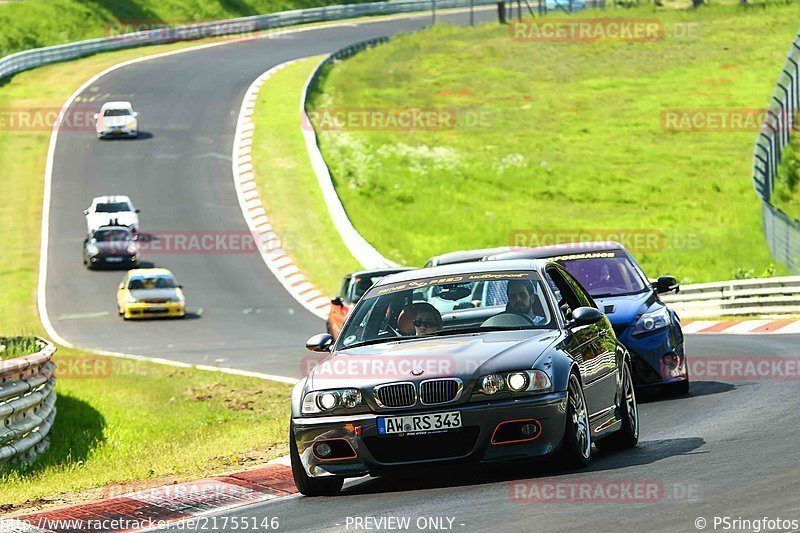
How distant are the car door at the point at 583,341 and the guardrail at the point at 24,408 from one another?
5.29m

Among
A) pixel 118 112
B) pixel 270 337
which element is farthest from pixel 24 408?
pixel 118 112

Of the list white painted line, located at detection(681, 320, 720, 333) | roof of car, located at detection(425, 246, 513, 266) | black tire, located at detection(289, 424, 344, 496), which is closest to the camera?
black tire, located at detection(289, 424, 344, 496)

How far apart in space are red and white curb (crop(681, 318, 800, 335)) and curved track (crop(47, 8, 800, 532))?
1.32 metres

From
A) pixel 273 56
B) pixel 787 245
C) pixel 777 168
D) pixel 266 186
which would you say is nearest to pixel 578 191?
pixel 777 168

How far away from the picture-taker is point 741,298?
2738cm

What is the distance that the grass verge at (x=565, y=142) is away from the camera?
41.2 metres

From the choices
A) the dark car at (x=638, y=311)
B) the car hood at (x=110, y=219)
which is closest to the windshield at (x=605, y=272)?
the dark car at (x=638, y=311)

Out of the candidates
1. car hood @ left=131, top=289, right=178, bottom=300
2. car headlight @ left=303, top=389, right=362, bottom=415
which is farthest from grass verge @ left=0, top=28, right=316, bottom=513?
car hood @ left=131, top=289, right=178, bottom=300

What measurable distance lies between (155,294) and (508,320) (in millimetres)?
24032

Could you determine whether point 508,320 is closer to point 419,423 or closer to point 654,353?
point 419,423

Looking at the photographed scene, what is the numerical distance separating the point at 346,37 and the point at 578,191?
34.5 metres

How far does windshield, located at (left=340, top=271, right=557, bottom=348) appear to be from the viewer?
994 cm

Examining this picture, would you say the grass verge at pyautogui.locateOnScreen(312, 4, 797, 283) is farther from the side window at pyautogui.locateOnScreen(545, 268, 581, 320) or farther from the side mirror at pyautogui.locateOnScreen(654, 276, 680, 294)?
the side window at pyautogui.locateOnScreen(545, 268, 581, 320)

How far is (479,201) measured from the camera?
149 feet
